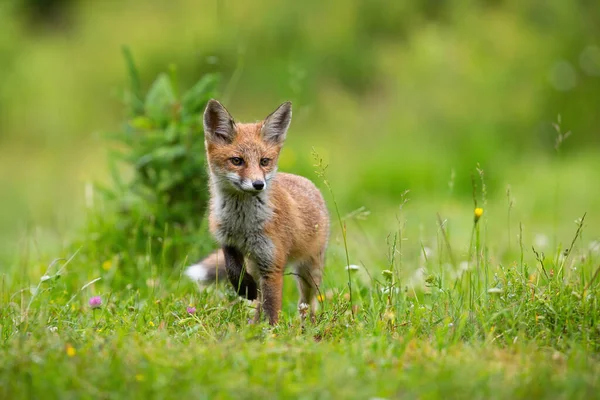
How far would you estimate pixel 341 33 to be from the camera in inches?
513

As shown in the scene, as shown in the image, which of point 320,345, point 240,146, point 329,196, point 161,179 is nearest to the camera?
point 320,345

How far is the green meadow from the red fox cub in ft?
0.70

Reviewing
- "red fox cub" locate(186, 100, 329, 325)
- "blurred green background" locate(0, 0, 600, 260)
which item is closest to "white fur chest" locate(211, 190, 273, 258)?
"red fox cub" locate(186, 100, 329, 325)

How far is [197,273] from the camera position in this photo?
4746 millimetres

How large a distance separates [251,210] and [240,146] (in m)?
0.40

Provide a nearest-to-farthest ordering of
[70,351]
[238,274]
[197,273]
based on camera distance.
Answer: [70,351]
[238,274]
[197,273]

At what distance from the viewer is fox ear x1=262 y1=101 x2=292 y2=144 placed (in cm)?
479

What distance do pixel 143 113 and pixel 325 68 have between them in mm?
6851

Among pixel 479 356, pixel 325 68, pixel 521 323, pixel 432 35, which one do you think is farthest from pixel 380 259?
pixel 325 68

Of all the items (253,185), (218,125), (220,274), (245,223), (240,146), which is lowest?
(220,274)

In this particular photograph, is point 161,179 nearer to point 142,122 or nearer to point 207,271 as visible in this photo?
point 142,122

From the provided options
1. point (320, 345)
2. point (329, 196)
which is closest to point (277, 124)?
point (320, 345)

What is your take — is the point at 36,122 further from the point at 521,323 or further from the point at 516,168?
the point at 521,323

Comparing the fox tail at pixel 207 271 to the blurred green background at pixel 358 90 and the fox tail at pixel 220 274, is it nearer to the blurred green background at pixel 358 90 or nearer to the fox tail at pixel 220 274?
the fox tail at pixel 220 274
